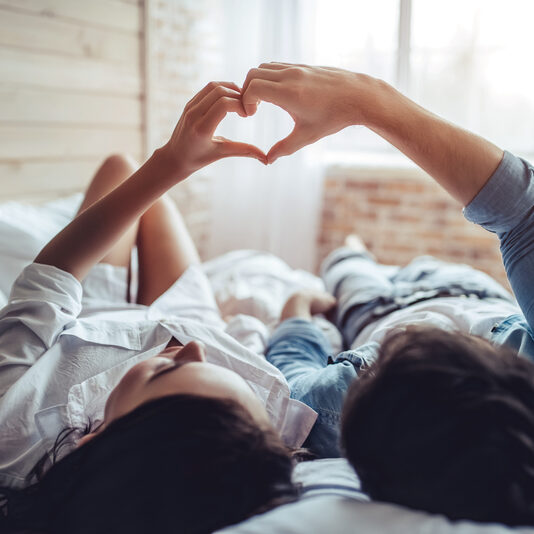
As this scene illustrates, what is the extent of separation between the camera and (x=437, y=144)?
3.07 ft

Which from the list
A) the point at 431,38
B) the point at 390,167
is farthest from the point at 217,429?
the point at 431,38

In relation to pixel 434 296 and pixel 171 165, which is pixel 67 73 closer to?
pixel 171 165

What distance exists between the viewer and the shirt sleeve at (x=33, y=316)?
973 mm

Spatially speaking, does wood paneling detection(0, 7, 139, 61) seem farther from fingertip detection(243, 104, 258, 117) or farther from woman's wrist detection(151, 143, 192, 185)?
fingertip detection(243, 104, 258, 117)

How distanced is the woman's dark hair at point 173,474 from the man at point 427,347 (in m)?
Result: 0.12

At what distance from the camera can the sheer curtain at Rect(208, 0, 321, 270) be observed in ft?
9.99

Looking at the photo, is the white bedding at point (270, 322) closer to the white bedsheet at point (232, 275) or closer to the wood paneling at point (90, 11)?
the white bedsheet at point (232, 275)

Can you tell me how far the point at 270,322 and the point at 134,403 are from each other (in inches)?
34.8

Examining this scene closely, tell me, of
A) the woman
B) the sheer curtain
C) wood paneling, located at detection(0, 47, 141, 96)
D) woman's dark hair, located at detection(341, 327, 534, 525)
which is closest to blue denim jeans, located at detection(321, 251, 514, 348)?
the woman

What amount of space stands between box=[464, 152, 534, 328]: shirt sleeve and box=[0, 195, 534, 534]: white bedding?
0.40 meters

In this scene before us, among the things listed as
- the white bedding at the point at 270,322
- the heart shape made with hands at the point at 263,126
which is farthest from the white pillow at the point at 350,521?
the heart shape made with hands at the point at 263,126


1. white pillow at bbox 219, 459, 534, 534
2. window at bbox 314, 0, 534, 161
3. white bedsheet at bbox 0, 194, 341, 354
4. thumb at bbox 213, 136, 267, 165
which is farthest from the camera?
window at bbox 314, 0, 534, 161

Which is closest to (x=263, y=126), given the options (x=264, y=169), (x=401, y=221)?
(x=264, y=169)

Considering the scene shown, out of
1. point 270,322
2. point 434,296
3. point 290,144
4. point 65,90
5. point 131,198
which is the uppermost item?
point 65,90
